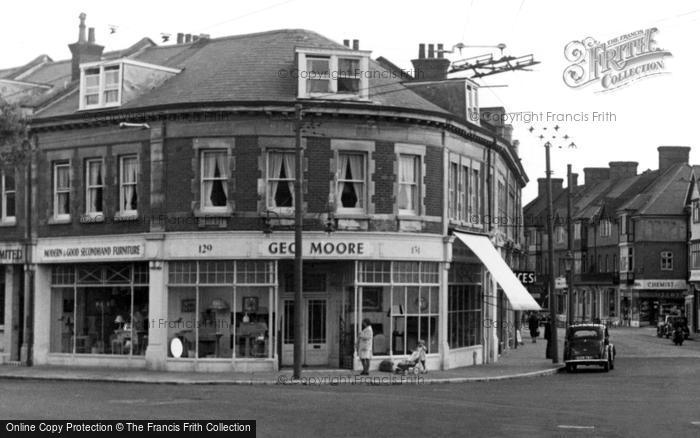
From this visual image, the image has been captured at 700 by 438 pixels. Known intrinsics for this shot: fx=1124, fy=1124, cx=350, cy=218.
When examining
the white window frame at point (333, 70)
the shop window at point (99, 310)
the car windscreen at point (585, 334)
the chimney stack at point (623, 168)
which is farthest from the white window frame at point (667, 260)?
the shop window at point (99, 310)

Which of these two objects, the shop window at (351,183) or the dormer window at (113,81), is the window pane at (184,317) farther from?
the dormer window at (113,81)

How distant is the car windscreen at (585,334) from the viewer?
3953 cm

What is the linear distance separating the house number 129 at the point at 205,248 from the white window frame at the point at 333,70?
17.8ft

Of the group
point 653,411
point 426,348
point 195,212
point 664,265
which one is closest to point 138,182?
point 195,212

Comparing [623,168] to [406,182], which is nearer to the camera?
[406,182]

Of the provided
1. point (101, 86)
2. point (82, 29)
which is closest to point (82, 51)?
point (82, 29)

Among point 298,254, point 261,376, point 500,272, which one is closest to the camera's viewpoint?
point 298,254

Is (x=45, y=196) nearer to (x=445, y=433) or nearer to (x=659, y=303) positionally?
(x=445, y=433)

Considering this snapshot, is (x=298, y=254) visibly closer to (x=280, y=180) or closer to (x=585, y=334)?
(x=280, y=180)

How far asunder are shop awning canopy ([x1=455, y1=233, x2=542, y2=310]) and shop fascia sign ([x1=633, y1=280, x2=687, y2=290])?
54929 millimetres

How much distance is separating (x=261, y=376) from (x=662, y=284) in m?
65.5

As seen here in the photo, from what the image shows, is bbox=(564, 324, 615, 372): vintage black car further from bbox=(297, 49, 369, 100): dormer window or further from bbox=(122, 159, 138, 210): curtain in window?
bbox=(122, 159, 138, 210): curtain in window

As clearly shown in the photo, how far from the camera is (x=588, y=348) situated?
A: 128 ft

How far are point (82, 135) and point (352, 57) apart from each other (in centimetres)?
951
